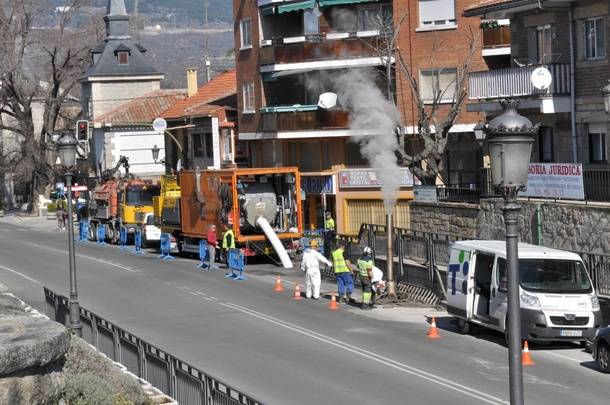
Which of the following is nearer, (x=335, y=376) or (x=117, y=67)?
(x=335, y=376)

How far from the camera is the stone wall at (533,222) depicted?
87.3ft

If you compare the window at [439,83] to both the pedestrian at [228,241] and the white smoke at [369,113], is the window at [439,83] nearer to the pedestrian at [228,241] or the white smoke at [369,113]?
the white smoke at [369,113]

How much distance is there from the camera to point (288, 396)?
18.1 meters

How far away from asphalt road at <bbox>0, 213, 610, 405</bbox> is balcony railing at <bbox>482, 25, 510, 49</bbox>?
506 inches

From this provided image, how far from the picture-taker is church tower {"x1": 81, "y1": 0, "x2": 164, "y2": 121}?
287ft

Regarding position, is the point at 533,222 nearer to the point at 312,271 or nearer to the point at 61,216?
the point at 312,271

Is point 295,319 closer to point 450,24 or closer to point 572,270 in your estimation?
point 572,270

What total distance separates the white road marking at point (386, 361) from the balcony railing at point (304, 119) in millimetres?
22561

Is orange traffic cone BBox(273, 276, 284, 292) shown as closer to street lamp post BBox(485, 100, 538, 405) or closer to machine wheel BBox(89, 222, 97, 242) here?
machine wheel BBox(89, 222, 97, 242)

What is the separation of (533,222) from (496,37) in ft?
55.1

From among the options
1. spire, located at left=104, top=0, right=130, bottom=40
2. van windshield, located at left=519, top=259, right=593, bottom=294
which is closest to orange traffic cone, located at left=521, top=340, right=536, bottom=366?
van windshield, located at left=519, top=259, right=593, bottom=294

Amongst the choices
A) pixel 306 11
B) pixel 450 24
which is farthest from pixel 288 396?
pixel 306 11

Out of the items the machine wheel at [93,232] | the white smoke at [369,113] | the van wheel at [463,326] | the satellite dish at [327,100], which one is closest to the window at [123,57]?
the machine wheel at [93,232]

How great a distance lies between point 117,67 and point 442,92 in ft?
154
